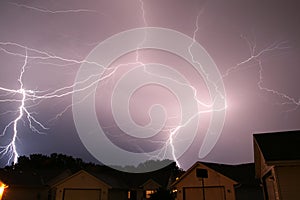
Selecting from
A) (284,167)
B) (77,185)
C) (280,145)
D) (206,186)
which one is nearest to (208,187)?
(206,186)

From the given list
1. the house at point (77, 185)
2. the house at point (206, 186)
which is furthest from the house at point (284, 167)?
the house at point (77, 185)

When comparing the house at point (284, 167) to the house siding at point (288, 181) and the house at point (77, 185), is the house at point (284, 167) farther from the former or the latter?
the house at point (77, 185)

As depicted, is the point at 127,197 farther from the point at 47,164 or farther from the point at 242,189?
the point at 47,164

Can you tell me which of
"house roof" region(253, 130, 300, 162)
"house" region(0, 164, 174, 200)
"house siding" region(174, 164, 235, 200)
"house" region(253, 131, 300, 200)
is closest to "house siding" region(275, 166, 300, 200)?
"house" region(253, 131, 300, 200)

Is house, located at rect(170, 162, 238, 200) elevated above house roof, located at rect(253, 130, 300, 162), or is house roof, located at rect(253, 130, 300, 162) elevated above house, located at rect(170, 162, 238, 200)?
house roof, located at rect(253, 130, 300, 162)

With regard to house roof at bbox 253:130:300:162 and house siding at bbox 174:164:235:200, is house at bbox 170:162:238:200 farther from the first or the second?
house roof at bbox 253:130:300:162

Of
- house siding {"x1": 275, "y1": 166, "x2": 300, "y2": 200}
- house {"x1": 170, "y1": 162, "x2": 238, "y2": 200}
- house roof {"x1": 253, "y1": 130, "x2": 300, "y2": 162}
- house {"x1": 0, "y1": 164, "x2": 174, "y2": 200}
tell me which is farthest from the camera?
house {"x1": 0, "y1": 164, "x2": 174, "y2": 200}

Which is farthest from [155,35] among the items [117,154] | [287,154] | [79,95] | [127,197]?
[117,154]
